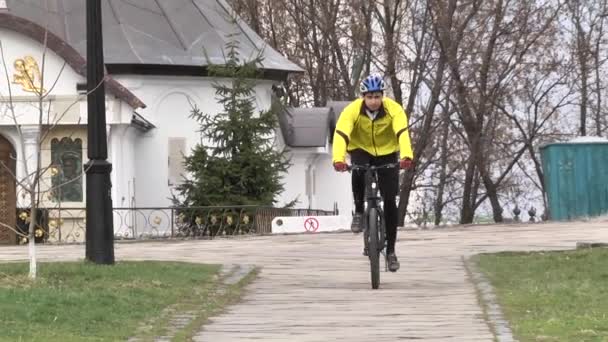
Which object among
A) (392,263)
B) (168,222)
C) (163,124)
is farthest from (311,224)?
(392,263)

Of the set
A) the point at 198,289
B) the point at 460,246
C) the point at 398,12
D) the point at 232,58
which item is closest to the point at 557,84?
the point at 398,12

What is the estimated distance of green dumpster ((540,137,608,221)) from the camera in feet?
90.7

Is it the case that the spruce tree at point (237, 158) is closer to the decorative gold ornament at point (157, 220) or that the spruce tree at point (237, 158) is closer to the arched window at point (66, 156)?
the decorative gold ornament at point (157, 220)

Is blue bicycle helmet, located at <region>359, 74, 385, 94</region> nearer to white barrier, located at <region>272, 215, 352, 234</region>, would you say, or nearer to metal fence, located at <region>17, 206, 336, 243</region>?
metal fence, located at <region>17, 206, 336, 243</region>

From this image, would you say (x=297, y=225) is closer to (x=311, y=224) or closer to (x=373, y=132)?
(x=311, y=224)

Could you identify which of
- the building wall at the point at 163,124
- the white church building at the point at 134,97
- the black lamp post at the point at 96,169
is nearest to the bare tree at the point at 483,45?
the white church building at the point at 134,97

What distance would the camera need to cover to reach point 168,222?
30.6m

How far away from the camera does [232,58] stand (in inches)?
1230

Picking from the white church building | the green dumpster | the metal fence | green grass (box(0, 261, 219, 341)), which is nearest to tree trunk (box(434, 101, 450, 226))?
the white church building

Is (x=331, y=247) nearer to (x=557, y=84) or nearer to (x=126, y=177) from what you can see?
(x=126, y=177)

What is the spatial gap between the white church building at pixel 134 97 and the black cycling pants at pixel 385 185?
16557 millimetres

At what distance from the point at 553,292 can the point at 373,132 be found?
240 centimetres

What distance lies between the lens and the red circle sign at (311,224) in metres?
26.0

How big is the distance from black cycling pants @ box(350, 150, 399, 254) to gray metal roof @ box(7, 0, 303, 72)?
22276mm
